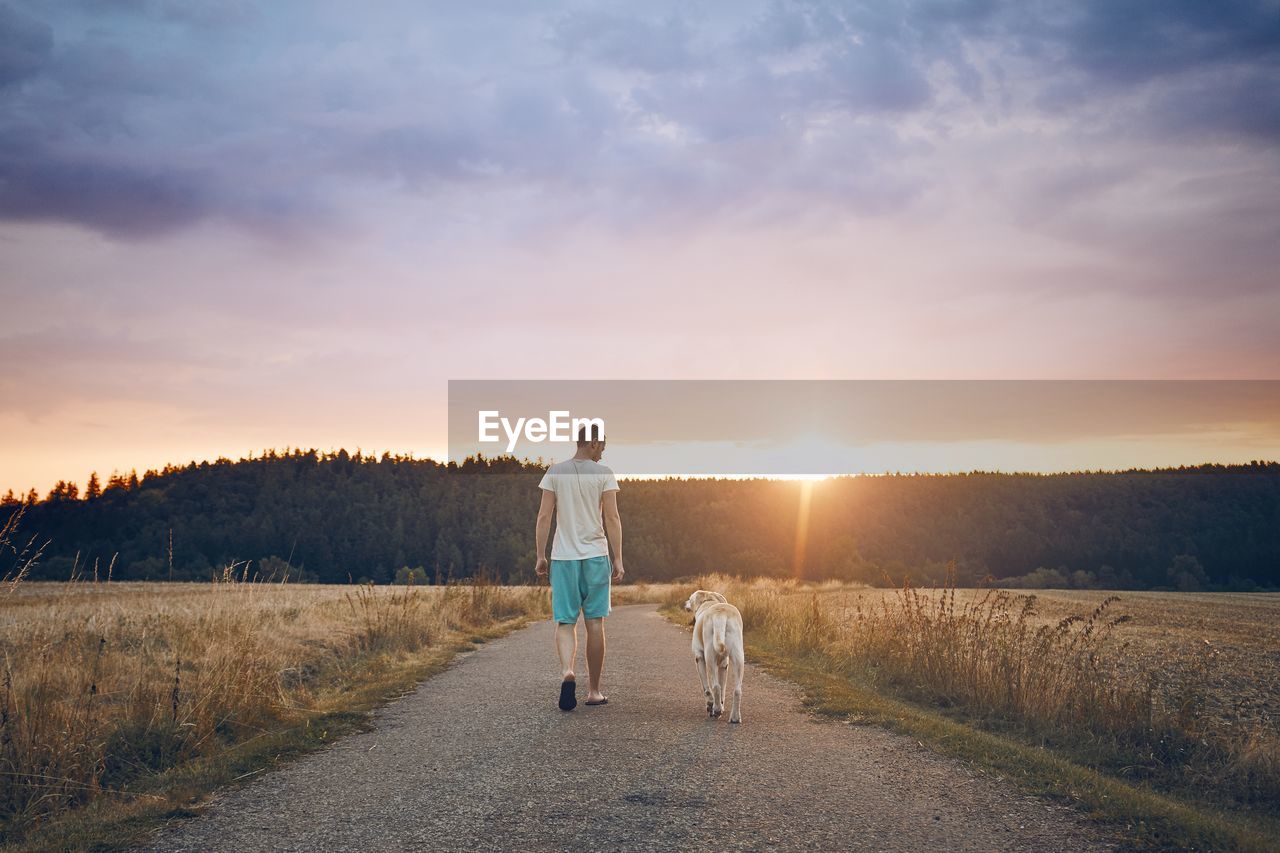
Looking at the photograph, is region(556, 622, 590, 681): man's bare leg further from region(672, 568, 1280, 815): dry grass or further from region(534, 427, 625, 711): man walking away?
region(672, 568, 1280, 815): dry grass

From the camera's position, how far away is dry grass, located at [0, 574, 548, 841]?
5.49m

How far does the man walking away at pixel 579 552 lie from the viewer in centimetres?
800

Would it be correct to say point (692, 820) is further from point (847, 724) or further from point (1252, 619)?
point (1252, 619)

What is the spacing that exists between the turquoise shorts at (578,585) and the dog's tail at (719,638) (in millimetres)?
1124

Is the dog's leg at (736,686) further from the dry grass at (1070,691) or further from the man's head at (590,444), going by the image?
the dry grass at (1070,691)

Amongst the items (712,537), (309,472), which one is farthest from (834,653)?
(309,472)

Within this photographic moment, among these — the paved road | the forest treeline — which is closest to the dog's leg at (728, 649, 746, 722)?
the paved road

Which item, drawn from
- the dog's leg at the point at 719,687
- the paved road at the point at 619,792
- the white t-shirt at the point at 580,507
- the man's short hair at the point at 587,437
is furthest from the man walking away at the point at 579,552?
the dog's leg at the point at 719,687

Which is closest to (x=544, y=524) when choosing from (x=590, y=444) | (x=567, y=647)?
(x=590, y=444)

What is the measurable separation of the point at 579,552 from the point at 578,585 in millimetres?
355

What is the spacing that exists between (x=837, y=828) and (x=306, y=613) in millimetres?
15328

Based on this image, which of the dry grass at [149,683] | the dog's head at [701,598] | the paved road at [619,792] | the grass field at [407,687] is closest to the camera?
the paved road at [619,792]

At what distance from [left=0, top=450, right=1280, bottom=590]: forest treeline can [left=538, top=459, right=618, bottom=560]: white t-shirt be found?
7920 centimetres

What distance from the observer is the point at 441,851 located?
4.13 meters
